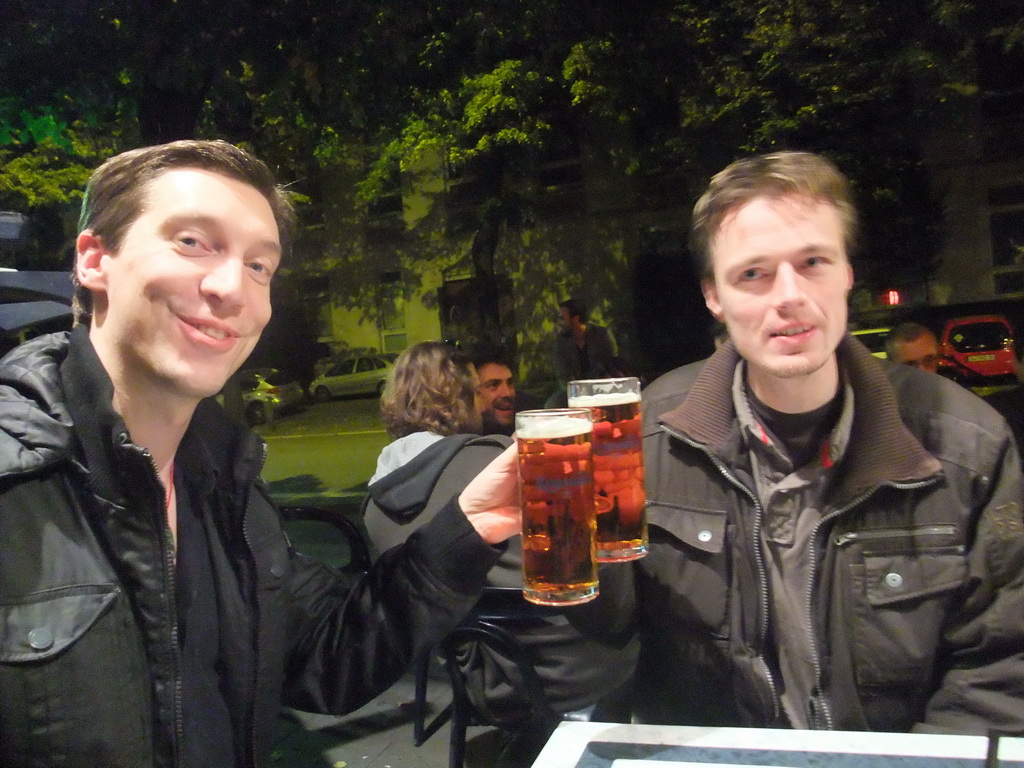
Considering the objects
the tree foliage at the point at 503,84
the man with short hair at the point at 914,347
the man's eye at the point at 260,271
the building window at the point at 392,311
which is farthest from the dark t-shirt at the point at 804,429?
the building window at the point at 392,311

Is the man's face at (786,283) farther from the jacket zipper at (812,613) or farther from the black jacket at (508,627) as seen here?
the black jacket at (508,627)

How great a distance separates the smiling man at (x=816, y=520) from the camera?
1.63 m

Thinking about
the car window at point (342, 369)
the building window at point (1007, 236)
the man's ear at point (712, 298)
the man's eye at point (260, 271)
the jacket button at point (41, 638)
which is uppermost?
→ the building window at point (1007, 236)

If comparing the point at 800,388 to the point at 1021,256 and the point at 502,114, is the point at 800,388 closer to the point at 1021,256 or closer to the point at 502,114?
the point at 502,114

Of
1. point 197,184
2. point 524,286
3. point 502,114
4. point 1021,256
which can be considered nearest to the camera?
point 197,184

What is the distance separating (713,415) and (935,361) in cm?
366

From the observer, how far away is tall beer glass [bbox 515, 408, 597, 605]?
1.37m

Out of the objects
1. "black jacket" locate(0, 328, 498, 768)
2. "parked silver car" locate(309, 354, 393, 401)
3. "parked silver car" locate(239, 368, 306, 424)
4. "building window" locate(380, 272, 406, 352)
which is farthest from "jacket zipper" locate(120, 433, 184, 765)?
"building window" locate(380, 272, 406, 352)

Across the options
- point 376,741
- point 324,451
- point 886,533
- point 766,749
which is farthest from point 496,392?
point 324,451

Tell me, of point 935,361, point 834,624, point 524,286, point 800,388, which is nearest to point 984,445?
point 800,388

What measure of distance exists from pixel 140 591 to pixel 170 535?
0.11m

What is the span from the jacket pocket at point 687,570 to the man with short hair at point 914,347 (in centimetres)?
350

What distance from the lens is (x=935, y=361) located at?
15.8 feet

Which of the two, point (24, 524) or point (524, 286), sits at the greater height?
point (524, 286)
